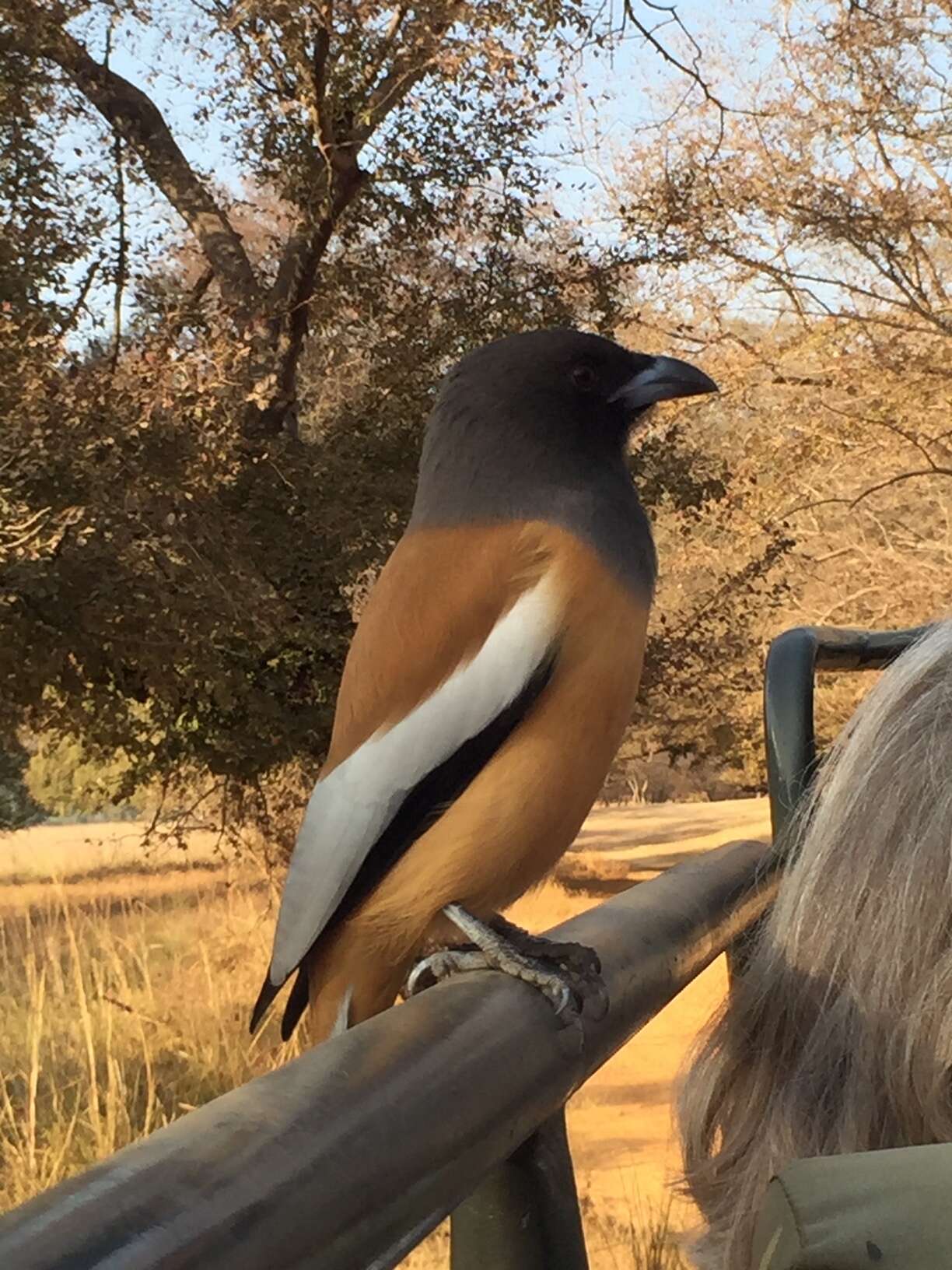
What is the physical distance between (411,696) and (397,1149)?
0.54m

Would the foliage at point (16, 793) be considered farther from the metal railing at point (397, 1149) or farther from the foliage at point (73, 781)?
the metal railing at point (397, 1149)

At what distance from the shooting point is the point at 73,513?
6.91 feet

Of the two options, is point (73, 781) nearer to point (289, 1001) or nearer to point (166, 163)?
point (166, 163)

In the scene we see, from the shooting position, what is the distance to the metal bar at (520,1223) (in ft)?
1.51

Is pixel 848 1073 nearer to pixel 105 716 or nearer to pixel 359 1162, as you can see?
pixel 359 1162

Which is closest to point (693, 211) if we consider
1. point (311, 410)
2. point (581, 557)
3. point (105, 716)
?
point (311, 410)

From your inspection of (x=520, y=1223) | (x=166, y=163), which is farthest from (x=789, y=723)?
(x=166, y=163)

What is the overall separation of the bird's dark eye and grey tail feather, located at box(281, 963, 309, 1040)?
48 centimetres

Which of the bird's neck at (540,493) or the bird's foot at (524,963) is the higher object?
the bird's neck at (540,493)

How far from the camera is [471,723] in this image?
81 centimetres

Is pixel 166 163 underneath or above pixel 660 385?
above

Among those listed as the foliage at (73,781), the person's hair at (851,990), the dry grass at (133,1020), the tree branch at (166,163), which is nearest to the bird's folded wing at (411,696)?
the person's hair at (851,990)

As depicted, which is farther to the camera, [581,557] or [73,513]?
[73,513]

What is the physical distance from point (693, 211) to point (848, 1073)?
3160mm
